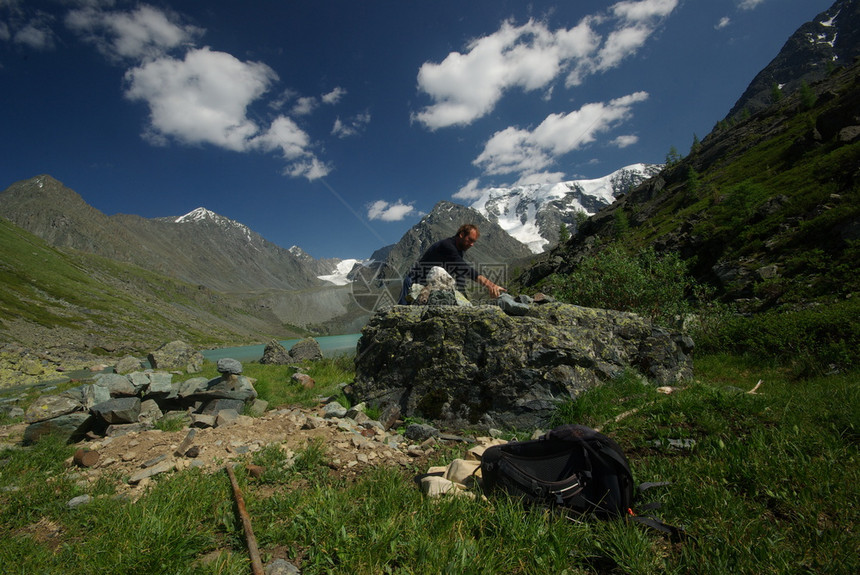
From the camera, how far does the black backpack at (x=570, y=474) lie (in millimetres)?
3281

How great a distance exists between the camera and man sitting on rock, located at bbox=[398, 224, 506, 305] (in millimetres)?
9312

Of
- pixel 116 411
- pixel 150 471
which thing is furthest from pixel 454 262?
pixel 116 411

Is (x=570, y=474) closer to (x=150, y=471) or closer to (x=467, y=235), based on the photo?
(x=150, y=471)

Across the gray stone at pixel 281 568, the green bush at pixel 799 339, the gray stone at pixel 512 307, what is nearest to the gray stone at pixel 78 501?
the gray stone at pixel 281 568

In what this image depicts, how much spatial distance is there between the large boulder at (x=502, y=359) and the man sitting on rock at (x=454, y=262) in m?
1.66

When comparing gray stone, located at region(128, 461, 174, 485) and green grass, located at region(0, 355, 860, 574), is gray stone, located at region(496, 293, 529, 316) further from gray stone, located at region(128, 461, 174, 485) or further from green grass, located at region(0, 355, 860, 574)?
gray stone, located at region(128, 461, 174, 485)

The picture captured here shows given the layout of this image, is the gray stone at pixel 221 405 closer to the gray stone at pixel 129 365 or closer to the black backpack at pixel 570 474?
the black backpack at pixel 570 474

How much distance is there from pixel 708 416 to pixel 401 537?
178 inches

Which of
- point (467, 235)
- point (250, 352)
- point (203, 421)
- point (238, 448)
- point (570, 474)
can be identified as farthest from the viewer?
point (250, 352)

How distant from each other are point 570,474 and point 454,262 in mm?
7037

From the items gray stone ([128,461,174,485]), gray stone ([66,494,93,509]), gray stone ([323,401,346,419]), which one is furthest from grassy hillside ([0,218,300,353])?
gray stone ([66,494,93,509])

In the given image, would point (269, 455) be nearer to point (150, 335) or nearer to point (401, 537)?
point (401, 537)

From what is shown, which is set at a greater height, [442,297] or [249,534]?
[442,297]

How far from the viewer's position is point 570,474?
3.55 m
